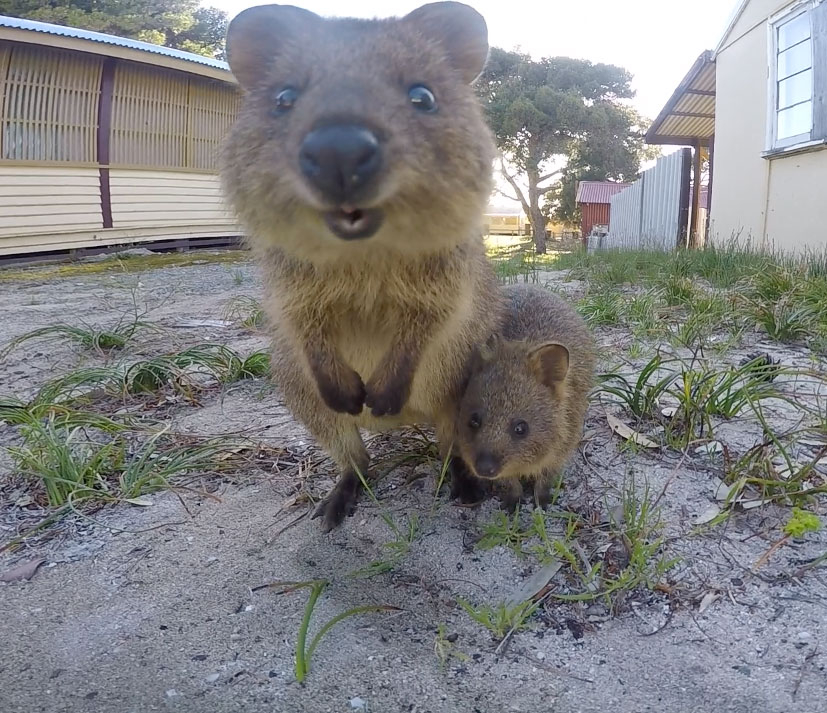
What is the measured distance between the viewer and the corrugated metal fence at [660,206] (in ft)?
43.6

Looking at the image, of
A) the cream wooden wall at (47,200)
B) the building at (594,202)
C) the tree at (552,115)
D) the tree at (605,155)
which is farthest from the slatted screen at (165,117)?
the building at (594,202)

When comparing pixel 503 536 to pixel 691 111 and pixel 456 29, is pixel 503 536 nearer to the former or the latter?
pixel 456 29

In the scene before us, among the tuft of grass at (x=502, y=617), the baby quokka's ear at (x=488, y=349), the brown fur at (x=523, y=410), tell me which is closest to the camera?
the tuft of grass at (x=502, y=617)

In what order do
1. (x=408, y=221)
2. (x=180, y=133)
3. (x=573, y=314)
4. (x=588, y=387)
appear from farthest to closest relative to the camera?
(x=180, y=133) < (x=573, y=314) < (x=588, y=387) < (x=408, y=221)

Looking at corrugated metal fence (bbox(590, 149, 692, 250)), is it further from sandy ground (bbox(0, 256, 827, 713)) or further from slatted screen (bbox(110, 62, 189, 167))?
sandy ground (bbox(0, 256, 827, 713))

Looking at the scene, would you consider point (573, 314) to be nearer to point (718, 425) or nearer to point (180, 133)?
point (718, 425)

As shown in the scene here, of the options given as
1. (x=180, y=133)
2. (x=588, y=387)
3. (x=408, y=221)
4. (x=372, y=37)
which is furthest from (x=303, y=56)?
(x=180, y=133)

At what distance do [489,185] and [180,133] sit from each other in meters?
11.9

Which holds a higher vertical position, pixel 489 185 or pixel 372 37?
pixel 372 37

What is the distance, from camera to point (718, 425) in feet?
9.32

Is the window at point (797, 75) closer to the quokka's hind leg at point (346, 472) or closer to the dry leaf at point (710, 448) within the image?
the dry leaf at point (710, 448)

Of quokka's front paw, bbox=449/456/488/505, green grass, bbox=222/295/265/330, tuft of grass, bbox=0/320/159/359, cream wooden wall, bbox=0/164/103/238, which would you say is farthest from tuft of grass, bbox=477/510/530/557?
cream wooden wall, bbox=0/164/103/238

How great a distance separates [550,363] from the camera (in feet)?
8.73

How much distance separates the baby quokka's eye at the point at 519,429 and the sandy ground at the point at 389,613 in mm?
291
